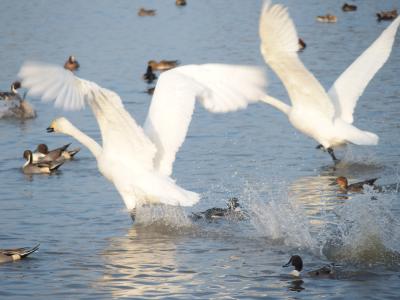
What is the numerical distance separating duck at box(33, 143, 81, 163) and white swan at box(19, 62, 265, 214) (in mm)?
3988

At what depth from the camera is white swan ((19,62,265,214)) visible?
35.8ft

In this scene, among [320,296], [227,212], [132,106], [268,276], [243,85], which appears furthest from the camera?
[132,106]

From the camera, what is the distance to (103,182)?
47.7 feet

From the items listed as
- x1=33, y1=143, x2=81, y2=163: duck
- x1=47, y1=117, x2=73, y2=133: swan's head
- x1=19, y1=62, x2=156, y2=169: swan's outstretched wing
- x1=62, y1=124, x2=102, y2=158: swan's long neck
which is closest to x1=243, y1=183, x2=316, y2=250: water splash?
x1=19, y1=62, x2=156, y2=169: swan's outstretched wing

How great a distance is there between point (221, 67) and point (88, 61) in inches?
642

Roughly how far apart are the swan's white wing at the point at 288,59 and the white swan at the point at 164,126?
1943 mm

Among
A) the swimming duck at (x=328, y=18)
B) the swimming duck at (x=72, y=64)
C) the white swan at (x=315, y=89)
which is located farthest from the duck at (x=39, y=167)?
the swimming duck at (x=328, y=18)

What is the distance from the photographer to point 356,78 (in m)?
16.2

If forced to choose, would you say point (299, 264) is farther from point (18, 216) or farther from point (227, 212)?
point (18, 216)

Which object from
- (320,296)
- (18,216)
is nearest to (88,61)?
(18,216)

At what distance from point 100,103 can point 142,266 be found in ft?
5.29

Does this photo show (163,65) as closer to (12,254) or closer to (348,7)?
(348,7)

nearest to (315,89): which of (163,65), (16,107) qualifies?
(16,107)

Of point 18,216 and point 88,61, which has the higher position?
point 88,61
